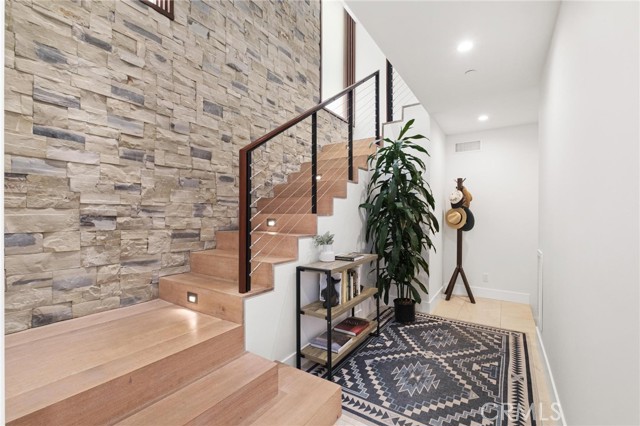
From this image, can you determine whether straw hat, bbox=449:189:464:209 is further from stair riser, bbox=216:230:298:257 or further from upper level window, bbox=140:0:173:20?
upper level window, bbox=140:0:173:20

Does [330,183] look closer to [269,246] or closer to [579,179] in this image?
[269,246]

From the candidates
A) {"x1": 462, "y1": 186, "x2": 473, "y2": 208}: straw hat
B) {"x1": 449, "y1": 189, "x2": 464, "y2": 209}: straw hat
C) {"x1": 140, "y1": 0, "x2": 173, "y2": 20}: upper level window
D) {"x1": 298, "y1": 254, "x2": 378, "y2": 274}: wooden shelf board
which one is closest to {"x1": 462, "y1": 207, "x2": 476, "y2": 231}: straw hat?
{"x1": 462, "y1": 186, "x2": 473, "y2": 208}: straw hat

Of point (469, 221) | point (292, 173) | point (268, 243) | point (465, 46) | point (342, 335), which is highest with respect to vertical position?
point (465, 46)

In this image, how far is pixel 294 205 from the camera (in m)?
3.18

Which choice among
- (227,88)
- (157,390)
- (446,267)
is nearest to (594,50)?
(157,390)

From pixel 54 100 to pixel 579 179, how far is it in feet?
9.78

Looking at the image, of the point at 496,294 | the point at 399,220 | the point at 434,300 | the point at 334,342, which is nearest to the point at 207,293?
the point at 334,342

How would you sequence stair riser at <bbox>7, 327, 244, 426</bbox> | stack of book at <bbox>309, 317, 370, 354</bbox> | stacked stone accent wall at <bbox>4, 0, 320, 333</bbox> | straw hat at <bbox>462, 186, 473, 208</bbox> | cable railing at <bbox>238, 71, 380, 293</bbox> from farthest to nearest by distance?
1. straw hat at <bbox>462, 186, 473, 208</bbox>
2. cable railing at <bbox>238, 71, 380, 293</bbox>
3. stack of book at <bbox>309, 317, 370, 354</bbox>
4. stacked stone accent wall at <bbox>4, 0, 320, 333</bbox>
5. stair riser at <bbox>7, 327, 244, 426</bbox>

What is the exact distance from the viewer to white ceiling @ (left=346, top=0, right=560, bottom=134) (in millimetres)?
1921

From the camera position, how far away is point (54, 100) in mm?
1914

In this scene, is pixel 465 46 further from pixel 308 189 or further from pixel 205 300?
pixel 205 300

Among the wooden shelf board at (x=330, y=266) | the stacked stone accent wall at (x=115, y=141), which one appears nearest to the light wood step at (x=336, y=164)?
the stacked stone accent wall at (x=115, y=141)

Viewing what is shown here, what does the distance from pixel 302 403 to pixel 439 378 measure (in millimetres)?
1127
